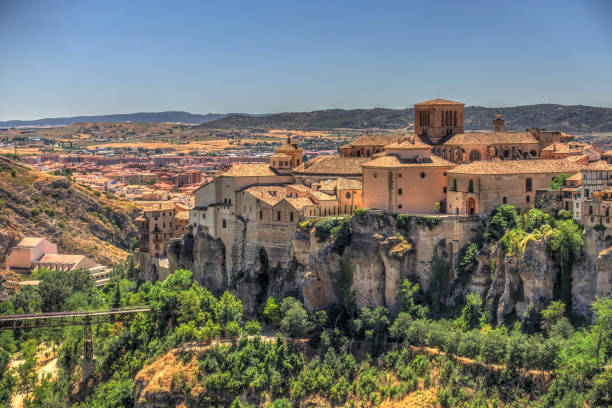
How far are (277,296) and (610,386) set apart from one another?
30407 millimetres

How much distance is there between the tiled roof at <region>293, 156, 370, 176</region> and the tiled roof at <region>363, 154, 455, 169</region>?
6.72 m

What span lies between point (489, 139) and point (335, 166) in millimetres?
14552

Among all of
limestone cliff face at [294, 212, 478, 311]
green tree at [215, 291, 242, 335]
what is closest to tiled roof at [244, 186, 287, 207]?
limestone cliff face at [294, 212, 478, 311]

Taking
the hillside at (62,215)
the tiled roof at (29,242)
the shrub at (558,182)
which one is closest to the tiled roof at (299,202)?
the shrub at (558,182)

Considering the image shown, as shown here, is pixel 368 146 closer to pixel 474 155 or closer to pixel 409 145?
pixel 474 155

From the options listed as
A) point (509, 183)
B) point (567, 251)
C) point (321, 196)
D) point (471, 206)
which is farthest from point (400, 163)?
point (567, 251)

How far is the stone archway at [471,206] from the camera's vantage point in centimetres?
5978

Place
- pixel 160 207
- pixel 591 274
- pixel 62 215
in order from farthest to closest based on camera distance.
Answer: pixel 62 215
pixel 160 207
pixel 591 274

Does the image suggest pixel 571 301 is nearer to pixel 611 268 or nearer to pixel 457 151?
pixel 611 268

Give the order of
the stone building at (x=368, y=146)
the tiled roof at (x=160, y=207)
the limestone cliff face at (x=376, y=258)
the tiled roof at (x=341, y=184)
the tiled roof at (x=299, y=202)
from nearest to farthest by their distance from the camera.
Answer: the limestone cliff face at (x=376, y=258), the tiled roof at (x=299, y=202), the tiled roof at (x=341, y=184), the stone building at (x=368, y=146), the tiled roof at (x=160, y=207)

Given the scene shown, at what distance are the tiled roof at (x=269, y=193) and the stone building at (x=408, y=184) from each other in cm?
919

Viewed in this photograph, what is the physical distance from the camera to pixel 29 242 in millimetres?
108250

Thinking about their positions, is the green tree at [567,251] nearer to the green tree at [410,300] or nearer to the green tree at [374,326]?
the green tree at [410,300]

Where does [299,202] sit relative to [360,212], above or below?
above
